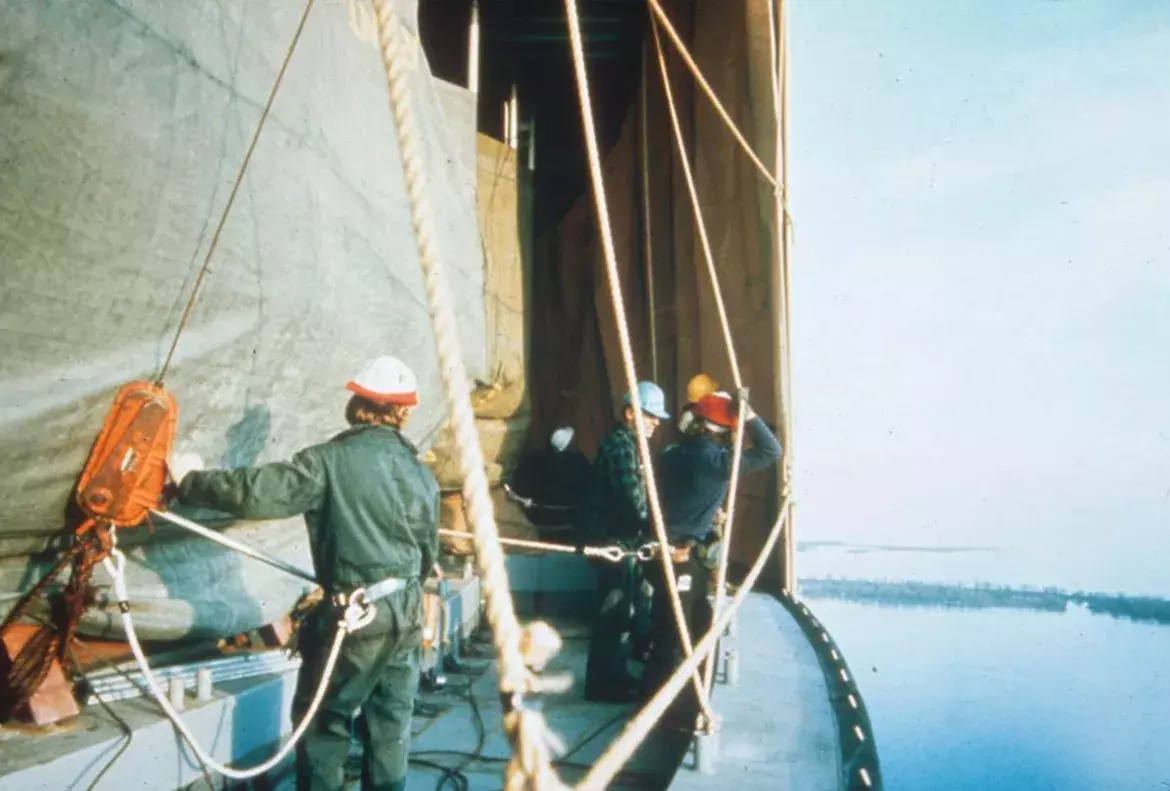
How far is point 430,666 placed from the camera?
4805 millimetres

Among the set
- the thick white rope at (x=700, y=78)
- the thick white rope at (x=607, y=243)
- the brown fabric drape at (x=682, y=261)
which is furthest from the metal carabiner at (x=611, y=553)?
the thick white rope at (x=700, y=78)

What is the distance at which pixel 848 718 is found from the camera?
3424mm

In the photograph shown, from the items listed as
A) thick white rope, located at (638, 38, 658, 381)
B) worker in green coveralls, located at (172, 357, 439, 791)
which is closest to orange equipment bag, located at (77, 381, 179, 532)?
worker in green coveralls, located at (172, 357, 439, 791)

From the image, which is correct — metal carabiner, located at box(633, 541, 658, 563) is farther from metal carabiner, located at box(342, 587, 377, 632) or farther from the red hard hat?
metal carabiner, located at box(342, 587, 377, 632)

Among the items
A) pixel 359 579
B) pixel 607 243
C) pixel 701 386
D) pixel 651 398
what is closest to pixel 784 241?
pixel 701 386

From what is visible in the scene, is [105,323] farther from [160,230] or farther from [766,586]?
[766,586]

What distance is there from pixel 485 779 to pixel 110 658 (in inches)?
63.9

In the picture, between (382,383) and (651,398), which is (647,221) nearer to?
(651,398)

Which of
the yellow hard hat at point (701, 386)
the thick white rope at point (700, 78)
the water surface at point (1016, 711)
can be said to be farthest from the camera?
the water surface at point (1016, 711)

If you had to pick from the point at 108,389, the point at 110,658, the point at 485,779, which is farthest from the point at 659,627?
the point at 108,389

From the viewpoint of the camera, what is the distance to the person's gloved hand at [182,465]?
235 cm

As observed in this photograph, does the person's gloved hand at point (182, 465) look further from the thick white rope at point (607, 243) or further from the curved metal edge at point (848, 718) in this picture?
the curved metal edge at point (848, 718)

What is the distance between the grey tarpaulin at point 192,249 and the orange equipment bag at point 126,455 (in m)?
0.04

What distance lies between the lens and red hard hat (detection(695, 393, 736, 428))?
435 cm
